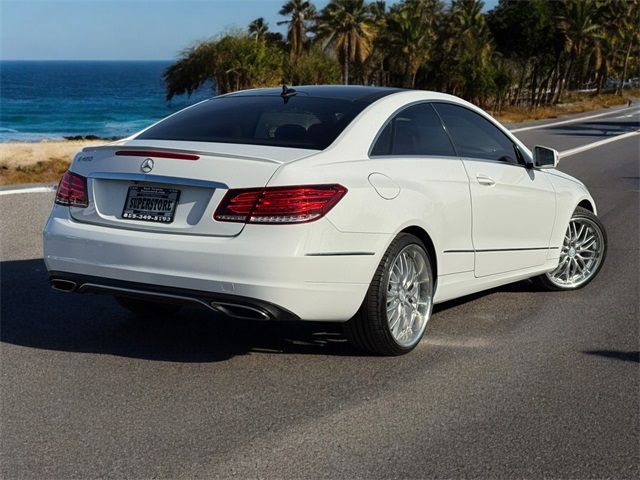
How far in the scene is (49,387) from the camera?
16.7 feet

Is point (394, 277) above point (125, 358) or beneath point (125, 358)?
above

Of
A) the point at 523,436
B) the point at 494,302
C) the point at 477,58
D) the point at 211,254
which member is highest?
the point at 211,254

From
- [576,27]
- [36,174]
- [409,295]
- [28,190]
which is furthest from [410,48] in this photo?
[409,295]

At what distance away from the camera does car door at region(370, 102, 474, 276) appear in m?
5.69

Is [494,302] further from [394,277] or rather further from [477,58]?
[477,58]

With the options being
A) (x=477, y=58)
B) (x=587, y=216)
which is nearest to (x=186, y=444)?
(x=587, y=216)

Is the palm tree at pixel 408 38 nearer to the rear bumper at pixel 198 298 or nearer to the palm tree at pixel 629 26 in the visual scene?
the palm tree at pixel 629 26

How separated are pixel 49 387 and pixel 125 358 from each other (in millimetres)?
630

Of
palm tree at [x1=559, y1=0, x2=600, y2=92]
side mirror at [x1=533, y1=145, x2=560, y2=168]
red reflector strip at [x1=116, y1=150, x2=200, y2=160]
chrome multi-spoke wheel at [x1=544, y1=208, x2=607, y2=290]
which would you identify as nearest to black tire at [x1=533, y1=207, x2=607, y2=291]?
chrome multi-spoke wheel at [x1=544, y1=208, x2=607, y2=290]

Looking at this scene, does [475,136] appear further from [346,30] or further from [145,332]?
[346,30]

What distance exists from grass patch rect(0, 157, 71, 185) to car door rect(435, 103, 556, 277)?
34.4ft

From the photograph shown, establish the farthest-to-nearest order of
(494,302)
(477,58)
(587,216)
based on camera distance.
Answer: (477,58) → (587,216) → (494,302)

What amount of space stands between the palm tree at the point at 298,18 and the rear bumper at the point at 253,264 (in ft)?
230

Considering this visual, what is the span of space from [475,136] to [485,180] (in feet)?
1.39
